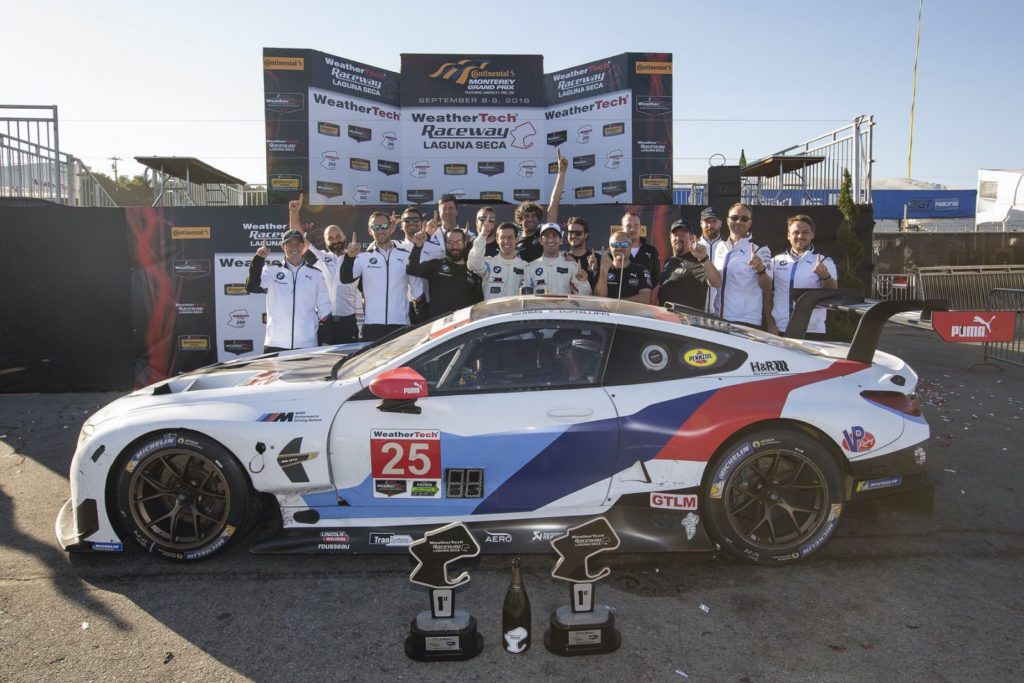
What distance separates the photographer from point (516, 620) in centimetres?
278

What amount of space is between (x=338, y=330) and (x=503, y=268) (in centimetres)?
198

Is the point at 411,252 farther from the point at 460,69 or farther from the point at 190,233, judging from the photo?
the point at 460,69

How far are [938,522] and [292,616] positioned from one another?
3.61 metres

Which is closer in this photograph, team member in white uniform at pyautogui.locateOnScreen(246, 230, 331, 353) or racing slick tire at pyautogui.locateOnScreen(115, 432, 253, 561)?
racing slick tire at pyautogui.locateOnScreen(115, 432, 253, 561)

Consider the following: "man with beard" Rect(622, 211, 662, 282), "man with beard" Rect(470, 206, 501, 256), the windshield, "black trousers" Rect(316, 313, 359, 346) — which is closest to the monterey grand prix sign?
"black trousers" Rect(316, 313, 359, 346)

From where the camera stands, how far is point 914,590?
330 centimetres

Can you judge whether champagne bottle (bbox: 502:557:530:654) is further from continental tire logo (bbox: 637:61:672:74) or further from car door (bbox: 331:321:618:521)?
continental tire logo (bbox: 637:61:672:74)

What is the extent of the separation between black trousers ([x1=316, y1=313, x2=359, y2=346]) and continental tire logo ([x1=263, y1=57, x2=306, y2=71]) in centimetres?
551

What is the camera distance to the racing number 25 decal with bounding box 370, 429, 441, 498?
337cm

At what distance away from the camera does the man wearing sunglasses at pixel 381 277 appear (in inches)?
240

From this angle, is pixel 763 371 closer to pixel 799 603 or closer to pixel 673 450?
pixel 673 450

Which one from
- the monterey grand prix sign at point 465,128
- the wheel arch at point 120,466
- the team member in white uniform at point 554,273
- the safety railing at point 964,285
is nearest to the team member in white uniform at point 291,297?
the team member in white uniform at point 554,273

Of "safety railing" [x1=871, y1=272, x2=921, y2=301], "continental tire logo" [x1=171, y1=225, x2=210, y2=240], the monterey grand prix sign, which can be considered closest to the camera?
"continental tire logo" [x1=171, y1=225, x2=210, y2=240]

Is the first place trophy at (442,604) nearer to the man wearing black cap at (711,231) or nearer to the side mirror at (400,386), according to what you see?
the side mirror at (400,386)
